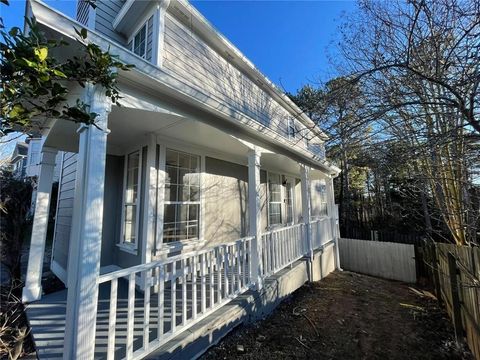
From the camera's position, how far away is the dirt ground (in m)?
3.54

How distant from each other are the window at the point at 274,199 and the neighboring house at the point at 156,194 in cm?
158

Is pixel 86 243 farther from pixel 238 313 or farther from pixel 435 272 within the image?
pixel 435 272

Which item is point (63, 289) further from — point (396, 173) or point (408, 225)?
point (408, 225)

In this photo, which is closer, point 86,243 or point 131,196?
point 86,243

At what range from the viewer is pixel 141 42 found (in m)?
4.73

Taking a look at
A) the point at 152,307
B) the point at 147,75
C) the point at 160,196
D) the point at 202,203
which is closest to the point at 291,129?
the point at 202,203

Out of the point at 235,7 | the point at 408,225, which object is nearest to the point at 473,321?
the point at 235,7

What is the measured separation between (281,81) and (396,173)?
9.01ft

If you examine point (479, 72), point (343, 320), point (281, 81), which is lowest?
point (343, 320)

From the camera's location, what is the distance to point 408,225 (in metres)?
11.1

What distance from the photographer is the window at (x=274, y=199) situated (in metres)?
8.52

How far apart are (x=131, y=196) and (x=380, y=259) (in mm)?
9180

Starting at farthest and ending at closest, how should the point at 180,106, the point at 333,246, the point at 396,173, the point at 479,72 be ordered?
the point at 333,246
the point at 396,173
the point at 180,106
the point at 479,72

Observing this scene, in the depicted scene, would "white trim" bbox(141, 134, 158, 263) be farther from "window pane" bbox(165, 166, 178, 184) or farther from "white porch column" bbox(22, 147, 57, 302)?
"white porch column" bbox(22, 147, 57, 302)
